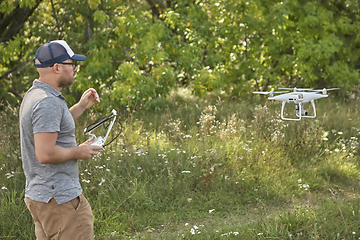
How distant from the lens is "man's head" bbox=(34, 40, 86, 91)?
2.32 meters

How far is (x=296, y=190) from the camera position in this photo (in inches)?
207

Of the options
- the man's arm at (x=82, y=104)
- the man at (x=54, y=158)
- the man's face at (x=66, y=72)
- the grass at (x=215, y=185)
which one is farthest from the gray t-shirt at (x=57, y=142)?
the grass at (x=215, y=185)

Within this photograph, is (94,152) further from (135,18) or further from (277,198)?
(135,18)

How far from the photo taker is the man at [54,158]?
2.21 meters

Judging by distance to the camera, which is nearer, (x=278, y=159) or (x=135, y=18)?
(x=278, y=159)

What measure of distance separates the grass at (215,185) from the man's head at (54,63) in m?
2.17

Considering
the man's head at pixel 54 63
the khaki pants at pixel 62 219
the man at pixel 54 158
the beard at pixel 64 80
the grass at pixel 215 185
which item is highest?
the man's head at pixel 54 63

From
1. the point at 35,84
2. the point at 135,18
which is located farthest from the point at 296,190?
the point at 135,18

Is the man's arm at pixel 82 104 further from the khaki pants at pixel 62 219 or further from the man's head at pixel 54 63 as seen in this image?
the khaki pants at pixel 62 219

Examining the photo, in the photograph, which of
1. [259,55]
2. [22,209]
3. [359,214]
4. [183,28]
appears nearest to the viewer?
[359,214]

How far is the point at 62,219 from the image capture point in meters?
2.31

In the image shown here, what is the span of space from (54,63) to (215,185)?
3461mm

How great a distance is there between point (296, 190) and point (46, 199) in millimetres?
4076

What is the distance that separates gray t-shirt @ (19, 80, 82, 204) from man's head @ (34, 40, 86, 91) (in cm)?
7
